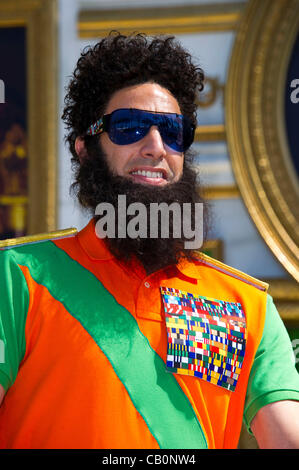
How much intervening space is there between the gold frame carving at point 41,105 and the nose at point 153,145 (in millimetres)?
1558

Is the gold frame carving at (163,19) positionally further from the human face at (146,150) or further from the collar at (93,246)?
the collar at (93,246)

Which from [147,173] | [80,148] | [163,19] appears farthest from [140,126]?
[163,19]

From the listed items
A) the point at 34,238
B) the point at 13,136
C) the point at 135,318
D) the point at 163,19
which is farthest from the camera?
the point at 13,136

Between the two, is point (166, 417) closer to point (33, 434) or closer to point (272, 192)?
point (33, 434)

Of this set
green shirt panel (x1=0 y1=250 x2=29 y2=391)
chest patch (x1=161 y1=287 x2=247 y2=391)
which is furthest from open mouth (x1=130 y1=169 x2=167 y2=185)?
green shirt panel (x1=0 y1=250 x2=29 y2=391)

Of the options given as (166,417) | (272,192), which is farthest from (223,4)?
(166,417)

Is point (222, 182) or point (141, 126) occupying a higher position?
point (141, 126)

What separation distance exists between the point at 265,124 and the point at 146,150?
58.0 inches

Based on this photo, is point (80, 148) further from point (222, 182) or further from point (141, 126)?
point (222, 182)

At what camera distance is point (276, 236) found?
2895mm

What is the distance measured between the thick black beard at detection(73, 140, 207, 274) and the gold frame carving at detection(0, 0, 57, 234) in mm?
1389

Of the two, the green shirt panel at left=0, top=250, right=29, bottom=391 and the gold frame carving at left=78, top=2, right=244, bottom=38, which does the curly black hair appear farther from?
the gold frame carving at left=78, top=2, right=244, bottom=38

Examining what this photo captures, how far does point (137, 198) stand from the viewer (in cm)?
158
